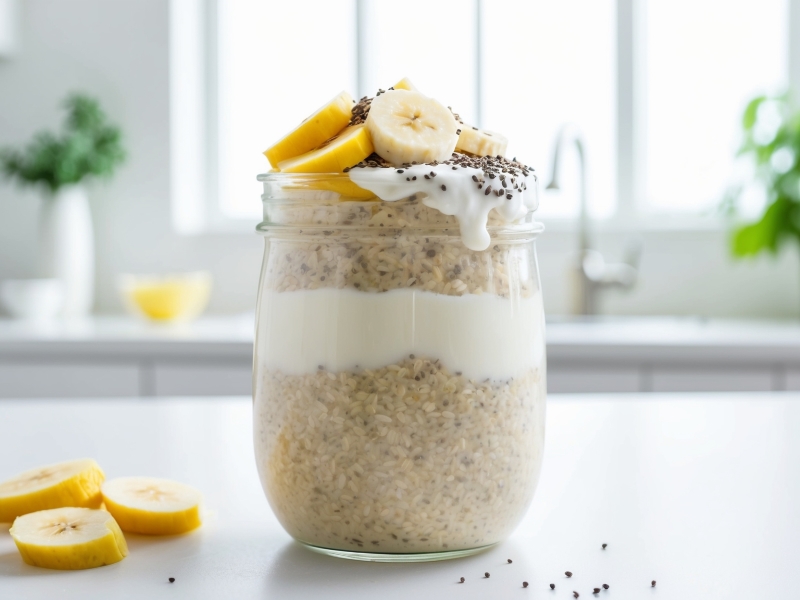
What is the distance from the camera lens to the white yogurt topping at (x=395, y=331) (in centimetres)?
57

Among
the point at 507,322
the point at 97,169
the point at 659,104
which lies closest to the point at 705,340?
the point at 659,104

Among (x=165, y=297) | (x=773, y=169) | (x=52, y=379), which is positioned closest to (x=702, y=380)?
(x=773, y=169)

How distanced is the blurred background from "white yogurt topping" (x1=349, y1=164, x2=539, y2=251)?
6.70 feet

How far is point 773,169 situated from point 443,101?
103cm

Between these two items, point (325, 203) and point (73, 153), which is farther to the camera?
point (73, 153)

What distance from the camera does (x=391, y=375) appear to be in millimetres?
570

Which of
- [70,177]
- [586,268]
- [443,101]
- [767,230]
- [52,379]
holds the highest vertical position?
[443,101]

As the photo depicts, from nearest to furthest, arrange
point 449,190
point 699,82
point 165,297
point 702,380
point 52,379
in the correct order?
point 449,190 < point 702,380 < point 52,379 < point 165,297 < point 699,82

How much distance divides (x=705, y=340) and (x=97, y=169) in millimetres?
1749

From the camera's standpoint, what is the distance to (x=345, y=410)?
575 mm

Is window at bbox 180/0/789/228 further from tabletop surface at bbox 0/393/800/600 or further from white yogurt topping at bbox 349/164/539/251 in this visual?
white yogurt topping at bbox 349/164/539/251

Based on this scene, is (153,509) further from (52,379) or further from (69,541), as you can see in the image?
(52,379)

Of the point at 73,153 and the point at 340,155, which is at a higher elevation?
the point at 73,153

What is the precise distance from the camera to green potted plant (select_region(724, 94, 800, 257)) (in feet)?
8.05
